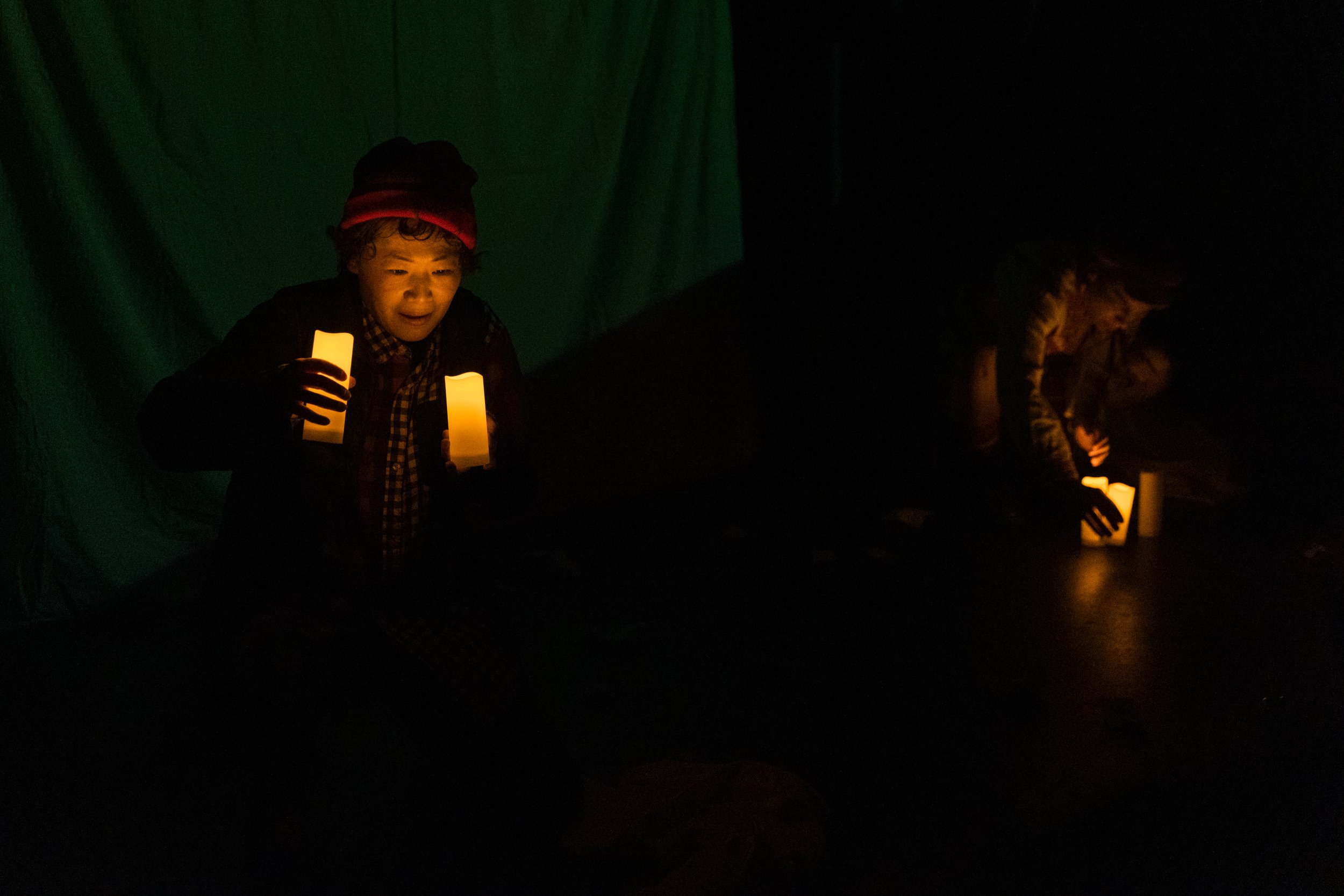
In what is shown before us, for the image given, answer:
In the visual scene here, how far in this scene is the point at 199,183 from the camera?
3586 mm

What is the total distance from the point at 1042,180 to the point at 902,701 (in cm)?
347

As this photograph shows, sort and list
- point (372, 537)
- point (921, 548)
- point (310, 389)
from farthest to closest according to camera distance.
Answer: point (921, 548), point (372, 537), point (310, 389)

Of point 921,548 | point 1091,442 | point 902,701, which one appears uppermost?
point 1091,442

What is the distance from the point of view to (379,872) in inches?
88.1

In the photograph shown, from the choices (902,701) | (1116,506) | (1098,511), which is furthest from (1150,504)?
(902,701)

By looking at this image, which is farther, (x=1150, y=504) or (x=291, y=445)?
(x=1150, y=504)

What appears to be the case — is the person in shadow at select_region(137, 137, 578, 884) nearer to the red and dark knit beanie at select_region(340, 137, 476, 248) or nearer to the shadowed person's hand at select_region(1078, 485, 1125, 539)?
the red and dark knit beanie at select_region(340, 137, 476, 248)

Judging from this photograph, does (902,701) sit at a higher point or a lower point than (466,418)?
lower

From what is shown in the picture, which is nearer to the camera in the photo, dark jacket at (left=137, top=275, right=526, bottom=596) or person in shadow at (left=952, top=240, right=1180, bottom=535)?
dark jacket at (left=137, top=275, right=526, bottom=596)

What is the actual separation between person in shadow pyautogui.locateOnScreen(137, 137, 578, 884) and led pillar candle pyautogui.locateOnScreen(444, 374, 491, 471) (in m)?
0.08

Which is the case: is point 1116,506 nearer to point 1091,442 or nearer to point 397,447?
point 1091,442

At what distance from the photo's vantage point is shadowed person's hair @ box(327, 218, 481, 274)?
7.42 ft

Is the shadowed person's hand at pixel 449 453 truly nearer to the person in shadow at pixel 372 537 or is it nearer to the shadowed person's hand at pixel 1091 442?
the person in shadow at pixel 372 537

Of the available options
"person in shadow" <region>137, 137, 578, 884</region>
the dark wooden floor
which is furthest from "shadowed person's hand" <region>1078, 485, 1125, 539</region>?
"person in shadow" <region>137, 137, 578, 884</region>
